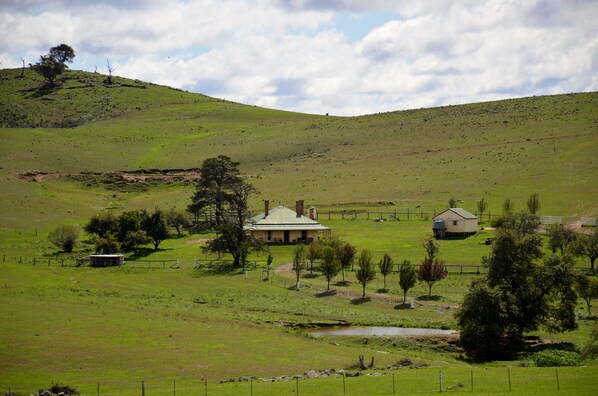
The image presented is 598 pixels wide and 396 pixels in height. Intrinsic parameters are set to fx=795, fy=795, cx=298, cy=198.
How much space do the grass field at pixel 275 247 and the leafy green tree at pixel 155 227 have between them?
6.51ft

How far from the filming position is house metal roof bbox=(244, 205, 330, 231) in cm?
8769

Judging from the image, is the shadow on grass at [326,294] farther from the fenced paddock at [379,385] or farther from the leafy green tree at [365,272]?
the fenced paddock at [379,385]

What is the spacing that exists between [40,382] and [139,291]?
2924 centimetres

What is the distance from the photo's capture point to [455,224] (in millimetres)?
84625

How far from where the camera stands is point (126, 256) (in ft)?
269

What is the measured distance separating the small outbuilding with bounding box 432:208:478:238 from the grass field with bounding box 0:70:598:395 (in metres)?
1.57

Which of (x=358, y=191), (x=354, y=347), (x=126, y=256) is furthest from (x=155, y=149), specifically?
(x=354, y=347)

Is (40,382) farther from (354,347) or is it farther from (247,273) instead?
(247,273)

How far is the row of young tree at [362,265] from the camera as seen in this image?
6109 centimetres

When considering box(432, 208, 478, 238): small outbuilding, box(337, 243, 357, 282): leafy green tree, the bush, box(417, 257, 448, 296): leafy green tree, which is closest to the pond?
the bush

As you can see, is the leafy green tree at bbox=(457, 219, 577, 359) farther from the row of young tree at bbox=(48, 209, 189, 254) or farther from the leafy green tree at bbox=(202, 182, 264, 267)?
the row of young tree at bbox=(48, 209, 189, 254)

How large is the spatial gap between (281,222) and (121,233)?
17.6 m

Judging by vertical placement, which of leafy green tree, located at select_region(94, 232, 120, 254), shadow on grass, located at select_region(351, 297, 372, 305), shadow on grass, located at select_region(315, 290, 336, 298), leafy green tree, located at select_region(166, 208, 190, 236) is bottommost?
shadow on grass, located at select_region(351, 297, 372, 305)

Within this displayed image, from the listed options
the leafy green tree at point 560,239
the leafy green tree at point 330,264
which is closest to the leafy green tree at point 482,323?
the leafy green tree at point 330,264
